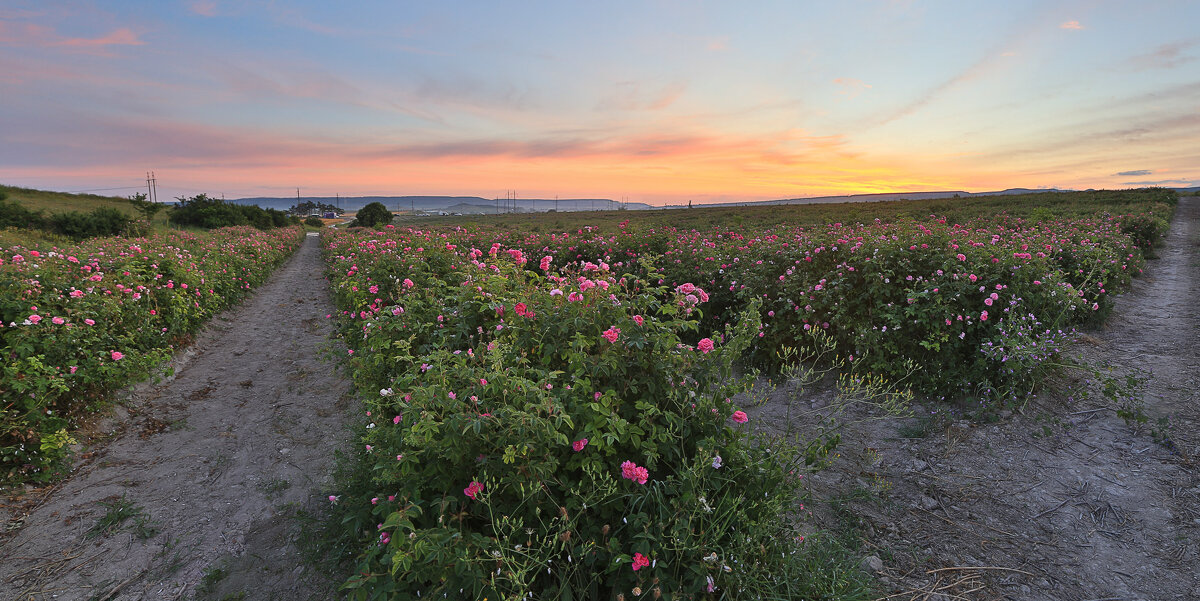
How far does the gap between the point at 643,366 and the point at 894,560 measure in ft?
6.15

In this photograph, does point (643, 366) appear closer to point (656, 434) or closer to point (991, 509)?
point (656, 434)

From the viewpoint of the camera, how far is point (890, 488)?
10.7 feet

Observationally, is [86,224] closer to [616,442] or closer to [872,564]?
[616,442]

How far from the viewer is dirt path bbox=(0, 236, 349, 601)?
2586 mm

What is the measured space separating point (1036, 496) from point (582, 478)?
327 cm

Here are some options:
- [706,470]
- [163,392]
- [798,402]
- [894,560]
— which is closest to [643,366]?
[706,470]

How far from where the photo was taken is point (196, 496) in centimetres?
339

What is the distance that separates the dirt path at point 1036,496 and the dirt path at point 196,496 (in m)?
3.36

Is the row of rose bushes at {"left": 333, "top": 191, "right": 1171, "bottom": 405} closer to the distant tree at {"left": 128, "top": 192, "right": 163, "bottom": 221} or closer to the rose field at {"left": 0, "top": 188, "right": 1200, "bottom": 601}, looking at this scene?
the rose field at {"left": 0, "top": 188, "right": 1200, "bottom": 601}

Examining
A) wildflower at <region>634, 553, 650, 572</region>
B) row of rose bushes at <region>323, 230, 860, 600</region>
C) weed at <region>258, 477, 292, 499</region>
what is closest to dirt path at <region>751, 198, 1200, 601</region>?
row of rose bushes at <region>323, 230, 860, 600</region>

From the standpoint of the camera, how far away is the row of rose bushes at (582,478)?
5.99 ft

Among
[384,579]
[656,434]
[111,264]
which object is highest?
[111,264]

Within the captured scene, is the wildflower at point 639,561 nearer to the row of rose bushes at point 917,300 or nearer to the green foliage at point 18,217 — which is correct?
the row of rose bushes at point 917,300

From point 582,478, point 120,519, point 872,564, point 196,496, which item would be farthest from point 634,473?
point 120,519
